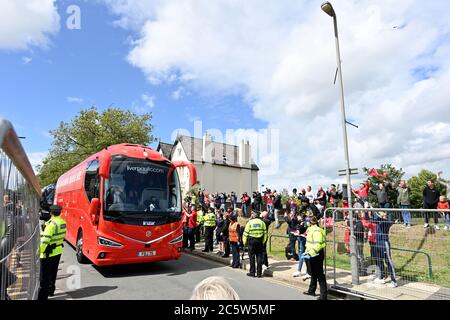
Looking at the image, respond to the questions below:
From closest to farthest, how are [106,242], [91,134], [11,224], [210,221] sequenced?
[11,224], [106,242], [210,221], [91,134]

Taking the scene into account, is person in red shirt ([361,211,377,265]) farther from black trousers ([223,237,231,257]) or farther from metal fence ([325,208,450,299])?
black trousers ([223,237,231,257])

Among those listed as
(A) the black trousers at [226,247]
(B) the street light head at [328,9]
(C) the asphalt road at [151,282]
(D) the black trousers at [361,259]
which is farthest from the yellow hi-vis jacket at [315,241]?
(B) the street light head at [328,9]

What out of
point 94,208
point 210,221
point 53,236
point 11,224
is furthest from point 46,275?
point 210,221

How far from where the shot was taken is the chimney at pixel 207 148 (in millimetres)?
47438

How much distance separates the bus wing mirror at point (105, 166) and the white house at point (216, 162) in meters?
35.3

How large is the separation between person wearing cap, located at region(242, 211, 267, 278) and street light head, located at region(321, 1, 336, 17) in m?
6.07

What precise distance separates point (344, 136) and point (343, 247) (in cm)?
285

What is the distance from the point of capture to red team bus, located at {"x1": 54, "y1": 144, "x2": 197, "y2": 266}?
28.8 feet

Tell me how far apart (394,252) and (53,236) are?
686 cm

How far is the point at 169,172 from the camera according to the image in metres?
10.1

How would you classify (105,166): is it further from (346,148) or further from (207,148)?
(207,148)

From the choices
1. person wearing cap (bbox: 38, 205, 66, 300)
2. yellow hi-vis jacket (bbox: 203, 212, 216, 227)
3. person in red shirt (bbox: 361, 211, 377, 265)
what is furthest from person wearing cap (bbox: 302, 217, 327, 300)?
yellow hi-vis jacket (bbox: 203, 212, 216, 227)

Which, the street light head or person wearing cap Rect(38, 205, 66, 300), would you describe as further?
the street light head

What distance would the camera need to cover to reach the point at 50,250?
6574mm
